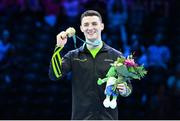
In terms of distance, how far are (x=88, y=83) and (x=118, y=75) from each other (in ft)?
0.95

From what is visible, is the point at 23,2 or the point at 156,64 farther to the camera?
the point at 23,2

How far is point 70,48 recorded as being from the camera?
30.7ft

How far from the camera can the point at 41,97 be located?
374 inches

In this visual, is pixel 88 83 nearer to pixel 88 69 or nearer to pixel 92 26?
pixel 88 69

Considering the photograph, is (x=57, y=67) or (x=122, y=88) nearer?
(x=122, y=88)

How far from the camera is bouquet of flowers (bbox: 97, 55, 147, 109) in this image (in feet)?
13.6

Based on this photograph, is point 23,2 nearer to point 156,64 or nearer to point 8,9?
point 8,9

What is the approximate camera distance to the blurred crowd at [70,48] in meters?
9.23

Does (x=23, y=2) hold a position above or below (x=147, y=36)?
above

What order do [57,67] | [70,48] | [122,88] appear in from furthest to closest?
1. [70,48]
2. [57,67]
3. [122,88]

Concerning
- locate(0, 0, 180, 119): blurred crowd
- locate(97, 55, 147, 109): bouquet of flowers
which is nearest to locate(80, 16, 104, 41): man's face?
locate(97, 55, 147, 109): bouquet of flowers

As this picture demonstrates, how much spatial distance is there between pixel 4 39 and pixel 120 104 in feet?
8.00

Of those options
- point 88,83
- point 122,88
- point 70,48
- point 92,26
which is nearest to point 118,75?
point 122,88

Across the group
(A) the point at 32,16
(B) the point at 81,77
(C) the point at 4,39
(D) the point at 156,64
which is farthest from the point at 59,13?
(B) the point at 81,77
